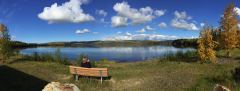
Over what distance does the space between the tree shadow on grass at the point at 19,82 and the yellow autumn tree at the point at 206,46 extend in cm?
1440

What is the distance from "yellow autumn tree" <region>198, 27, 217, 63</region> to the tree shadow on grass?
47.2 ft

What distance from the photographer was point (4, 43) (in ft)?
98.5

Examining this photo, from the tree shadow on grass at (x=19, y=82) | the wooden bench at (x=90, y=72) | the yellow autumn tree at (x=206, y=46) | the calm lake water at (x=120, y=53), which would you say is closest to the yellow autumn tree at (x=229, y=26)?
the calm lake water at (x=120, y=53)

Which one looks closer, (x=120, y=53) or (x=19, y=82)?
(x=19, y=82)

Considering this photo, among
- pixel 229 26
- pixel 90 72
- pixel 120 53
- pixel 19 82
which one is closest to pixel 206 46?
pixel 229 26

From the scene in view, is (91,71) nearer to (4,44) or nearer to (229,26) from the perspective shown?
(4,44)

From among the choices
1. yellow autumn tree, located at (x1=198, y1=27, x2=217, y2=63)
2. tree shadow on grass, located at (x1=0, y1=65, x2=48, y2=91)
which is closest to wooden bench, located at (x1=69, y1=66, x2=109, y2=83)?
tree shadow on grass, located at (x1=0, y1=65, x2=48, y2=91)

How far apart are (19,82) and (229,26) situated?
25.0m

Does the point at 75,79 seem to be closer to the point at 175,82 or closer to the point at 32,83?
the point at 32,83

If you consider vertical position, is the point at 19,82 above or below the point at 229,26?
below

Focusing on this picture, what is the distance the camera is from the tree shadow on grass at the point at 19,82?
634 inches

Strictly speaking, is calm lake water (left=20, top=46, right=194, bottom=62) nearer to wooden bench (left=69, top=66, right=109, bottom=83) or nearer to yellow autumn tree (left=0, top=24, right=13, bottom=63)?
yellow autumn tree (left=0, top=24, right=13, bottom=63)

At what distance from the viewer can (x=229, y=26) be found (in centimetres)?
3578

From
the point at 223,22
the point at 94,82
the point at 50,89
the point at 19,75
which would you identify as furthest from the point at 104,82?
the point at 223,22
